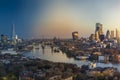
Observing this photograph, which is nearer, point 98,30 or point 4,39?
point 98,30

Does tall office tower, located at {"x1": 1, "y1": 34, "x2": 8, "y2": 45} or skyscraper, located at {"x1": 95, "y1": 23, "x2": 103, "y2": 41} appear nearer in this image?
skyscraper, located at {"x1": 95, "y1": 23, "x2": 103, "y2": 41}

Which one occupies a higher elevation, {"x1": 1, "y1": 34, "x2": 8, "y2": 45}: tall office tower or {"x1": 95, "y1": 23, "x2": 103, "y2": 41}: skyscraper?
{"x1": 95, "y1": 23, "x2": 103, "y2": 41}: skyscraper

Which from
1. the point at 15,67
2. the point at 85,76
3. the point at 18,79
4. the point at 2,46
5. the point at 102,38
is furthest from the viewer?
the point at 102,38

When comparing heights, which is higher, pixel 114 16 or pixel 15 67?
pixel 114 16

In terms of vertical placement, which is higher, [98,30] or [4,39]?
[98,30]

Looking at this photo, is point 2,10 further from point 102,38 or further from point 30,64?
point 102,38

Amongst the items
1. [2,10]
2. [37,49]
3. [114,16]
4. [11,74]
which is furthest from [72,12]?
[37,49]

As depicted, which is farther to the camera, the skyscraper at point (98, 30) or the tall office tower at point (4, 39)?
the tall office tower at point (4, 39)

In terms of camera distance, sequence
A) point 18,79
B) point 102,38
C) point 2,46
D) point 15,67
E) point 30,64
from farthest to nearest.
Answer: point 102,38, point 2,46, point 30,64, point 15,67, point 18,79

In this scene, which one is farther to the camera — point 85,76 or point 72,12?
point 72,12

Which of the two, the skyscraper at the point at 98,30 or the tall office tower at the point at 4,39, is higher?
the skyscraper at the point at 98,30
